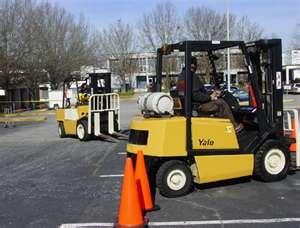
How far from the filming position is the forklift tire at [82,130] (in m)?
19.6

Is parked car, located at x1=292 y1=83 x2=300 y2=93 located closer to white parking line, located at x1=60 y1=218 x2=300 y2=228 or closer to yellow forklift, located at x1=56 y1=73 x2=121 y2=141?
yellow forklift, located at x1=56 y1=73 x2=121 y2=141

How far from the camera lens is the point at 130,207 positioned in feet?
24.0

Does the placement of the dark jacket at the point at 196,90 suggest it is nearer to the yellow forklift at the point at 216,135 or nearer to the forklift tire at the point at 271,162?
the yellow forklift at the point at 216,135

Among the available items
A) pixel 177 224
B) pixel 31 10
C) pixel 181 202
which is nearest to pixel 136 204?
pixel 177 224

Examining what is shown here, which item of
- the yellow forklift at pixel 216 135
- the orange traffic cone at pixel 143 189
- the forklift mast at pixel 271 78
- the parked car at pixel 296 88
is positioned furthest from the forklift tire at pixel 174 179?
the parked car at pixel 296 88

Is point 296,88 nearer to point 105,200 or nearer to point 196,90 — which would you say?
point 196,90

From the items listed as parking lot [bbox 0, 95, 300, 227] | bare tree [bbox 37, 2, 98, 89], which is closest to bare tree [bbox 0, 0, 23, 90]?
bare tree [bbox 37, 2, 98, 89]

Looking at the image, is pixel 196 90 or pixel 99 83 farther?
pixel 99 83

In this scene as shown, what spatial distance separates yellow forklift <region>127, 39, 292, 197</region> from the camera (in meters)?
9.26

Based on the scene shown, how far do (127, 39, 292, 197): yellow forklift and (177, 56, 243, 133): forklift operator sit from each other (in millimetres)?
107

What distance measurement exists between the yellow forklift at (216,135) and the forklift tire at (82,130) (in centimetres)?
926

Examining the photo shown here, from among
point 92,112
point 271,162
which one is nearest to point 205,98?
point 271,162

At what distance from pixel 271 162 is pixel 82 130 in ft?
34.7

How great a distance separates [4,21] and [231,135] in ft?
149
